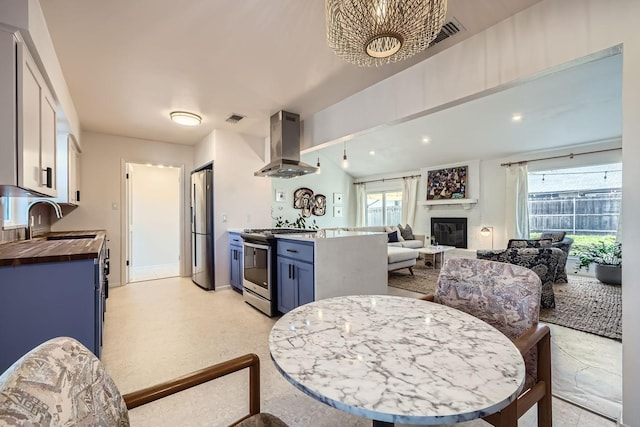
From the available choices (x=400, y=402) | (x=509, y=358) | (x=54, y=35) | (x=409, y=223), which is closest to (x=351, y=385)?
(x=400, y=402)

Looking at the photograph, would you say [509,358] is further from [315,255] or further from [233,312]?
[233,312]

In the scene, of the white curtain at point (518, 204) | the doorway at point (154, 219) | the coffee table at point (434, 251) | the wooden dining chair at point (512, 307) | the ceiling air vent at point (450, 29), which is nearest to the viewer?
the wooden dining chair at point (512, 307)

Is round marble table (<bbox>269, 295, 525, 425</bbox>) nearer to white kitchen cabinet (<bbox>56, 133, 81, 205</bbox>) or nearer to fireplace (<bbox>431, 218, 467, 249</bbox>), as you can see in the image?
white kitchen cabinet (<bbox>56, 133, 81, 205</bbox>)

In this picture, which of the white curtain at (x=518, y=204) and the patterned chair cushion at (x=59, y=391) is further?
the white curtain at (x=518, y=204)

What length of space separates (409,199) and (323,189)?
239 centimetres

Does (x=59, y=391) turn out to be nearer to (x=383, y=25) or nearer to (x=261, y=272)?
(x=383, y=25)

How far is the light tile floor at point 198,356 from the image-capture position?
1634mm

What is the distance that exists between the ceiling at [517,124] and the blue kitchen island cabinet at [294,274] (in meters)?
2.23

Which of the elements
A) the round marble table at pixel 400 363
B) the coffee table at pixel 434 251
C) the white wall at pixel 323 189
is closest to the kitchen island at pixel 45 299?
the round marble table at pixel 400 363

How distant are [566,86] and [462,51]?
2.96 meters

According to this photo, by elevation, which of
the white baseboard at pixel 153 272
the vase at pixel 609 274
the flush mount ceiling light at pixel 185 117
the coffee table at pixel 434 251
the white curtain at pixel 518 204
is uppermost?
the flush mount ceiling light at pixel 185 117

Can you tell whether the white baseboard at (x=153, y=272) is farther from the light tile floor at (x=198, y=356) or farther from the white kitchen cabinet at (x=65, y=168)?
the white kitchen cabinet at (x=65, y=168)

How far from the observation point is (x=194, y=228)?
15.6 ft

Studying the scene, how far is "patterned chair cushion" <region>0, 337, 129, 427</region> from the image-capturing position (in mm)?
493
